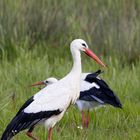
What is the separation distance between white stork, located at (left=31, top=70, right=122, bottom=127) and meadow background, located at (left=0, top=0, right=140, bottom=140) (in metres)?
0.12

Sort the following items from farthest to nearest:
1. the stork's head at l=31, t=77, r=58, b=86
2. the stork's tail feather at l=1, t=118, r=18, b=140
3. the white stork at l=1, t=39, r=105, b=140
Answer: the stork's head at l=31, t=77, r=58, b=86 < the white stork at l=1, t=39, r=105, b=140 < the stork's tail feather at l=1, t=118, r=18, b=140

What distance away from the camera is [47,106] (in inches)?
250

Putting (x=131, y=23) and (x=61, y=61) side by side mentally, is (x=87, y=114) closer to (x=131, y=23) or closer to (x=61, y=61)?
(x=61, y=61)

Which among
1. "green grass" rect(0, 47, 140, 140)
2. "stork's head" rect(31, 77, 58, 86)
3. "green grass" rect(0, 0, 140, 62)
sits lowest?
"green grass" rect(0, 47, 140, 140)

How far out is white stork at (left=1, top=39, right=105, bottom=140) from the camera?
6215mm

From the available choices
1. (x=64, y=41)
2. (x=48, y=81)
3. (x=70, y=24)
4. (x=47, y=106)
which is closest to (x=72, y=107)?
(x=48, y=81)

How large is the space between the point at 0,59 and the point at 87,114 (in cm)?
261

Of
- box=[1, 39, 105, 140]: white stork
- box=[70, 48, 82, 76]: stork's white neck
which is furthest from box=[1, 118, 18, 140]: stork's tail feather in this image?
box=[70, 48, 82, 76]: stork's white neck

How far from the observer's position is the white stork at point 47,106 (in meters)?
6.21

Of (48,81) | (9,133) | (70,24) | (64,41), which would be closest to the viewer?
(9,133)

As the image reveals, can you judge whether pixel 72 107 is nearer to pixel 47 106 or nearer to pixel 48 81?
pixel 48 81

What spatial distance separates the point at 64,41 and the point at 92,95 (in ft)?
9.70

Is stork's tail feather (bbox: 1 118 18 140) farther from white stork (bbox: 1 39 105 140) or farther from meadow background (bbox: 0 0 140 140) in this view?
meadow background (bbox: 0 0 140 140)

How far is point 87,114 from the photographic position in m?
7.51
